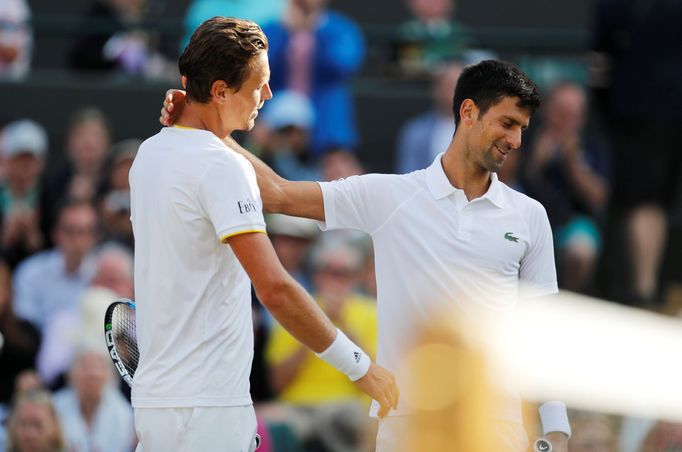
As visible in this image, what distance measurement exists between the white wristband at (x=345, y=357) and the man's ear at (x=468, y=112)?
3.27ft

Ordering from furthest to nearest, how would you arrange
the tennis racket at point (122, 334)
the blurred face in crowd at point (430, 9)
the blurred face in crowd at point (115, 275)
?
1. the blurred face in crowd at point (430, 9)
2. the blurred face in crowd at point (115, 275)
3. the tennis racket at point (122, 334)

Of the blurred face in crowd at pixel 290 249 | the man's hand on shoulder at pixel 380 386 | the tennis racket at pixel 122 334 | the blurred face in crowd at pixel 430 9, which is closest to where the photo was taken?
the man's hand on shoulder at pixel 380 386

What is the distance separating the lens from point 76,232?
8.92m

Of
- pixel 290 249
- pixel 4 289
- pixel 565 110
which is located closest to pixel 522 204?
pixel 290 249

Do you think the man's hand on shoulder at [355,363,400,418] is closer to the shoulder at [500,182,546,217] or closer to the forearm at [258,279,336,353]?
the forearm at [258,279,336,353]

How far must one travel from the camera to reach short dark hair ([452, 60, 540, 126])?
4723mm

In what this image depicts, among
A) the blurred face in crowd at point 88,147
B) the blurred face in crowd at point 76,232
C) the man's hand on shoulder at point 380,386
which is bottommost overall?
the blurred face in crowd at point 76,232

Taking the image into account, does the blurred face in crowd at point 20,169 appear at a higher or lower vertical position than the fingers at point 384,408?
lower

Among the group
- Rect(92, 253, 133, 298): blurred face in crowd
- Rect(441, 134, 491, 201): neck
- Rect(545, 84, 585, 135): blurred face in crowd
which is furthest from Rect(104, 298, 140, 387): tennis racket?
Rect(545, 84, 585, 135): blurred face in crowd

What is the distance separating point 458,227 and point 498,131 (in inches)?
14.2

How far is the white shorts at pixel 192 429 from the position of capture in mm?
4000

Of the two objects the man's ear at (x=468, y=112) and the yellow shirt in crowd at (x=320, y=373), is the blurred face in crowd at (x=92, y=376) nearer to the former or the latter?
the yellow shirt in crowd at (x=320, y=373)

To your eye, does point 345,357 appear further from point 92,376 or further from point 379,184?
point 92,376

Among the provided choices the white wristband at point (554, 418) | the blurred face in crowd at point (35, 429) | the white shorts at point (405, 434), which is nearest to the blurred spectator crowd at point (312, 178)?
the blurred face in crowd at point (35, 429)
